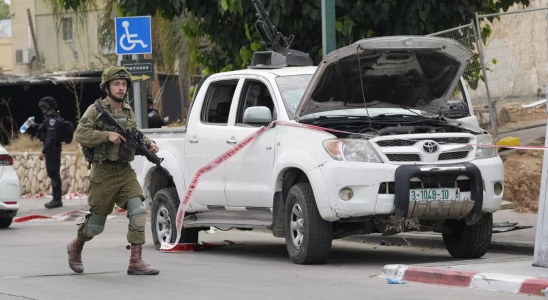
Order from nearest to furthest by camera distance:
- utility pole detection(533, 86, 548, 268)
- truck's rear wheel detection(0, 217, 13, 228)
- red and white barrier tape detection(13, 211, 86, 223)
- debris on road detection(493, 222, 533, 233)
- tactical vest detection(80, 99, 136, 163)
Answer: utility pole detection(533, 86, 548, 268) → tactical vest detection(80, 99, 136, 163) → debris on road detection(493, 222, 533, 233) → truck's rear wheel detection(0, 217, 13, 228) → red and white barrier tape detection(13, 211, 86, 223)

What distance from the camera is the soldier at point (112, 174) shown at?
28.8 ft

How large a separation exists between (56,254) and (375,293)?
4.60 m

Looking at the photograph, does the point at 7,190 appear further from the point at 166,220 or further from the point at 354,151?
the point at 354,151

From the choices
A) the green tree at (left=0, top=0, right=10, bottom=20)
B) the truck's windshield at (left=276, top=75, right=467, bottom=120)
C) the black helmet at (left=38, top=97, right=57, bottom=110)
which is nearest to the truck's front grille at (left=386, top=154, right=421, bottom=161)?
the truck's windshield at (left=276, top=75, right=467, bottom=120)

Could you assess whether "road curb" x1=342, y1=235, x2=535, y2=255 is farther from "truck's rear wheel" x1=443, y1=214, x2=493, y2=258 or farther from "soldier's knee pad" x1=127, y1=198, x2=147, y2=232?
"soldier's knee pad" x1=127, y1=198, x2=147, y2=232

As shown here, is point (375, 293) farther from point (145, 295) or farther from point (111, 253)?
point (111, 253)

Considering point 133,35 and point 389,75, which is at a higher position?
point 133,35

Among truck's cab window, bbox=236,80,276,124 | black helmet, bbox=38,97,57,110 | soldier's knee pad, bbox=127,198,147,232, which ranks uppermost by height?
truck's cab window, bbox=236,80,276,124

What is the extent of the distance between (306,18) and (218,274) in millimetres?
6509

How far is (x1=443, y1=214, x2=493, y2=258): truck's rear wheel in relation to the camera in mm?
9766

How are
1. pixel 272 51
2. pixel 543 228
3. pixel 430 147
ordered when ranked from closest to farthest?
pixel 543 228, pixel 430 147, pixel 272 51

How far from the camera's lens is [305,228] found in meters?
9.30

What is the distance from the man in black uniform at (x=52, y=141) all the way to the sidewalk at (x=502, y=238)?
26.3ft

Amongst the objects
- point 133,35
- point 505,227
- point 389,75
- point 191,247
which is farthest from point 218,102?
point 133,35
